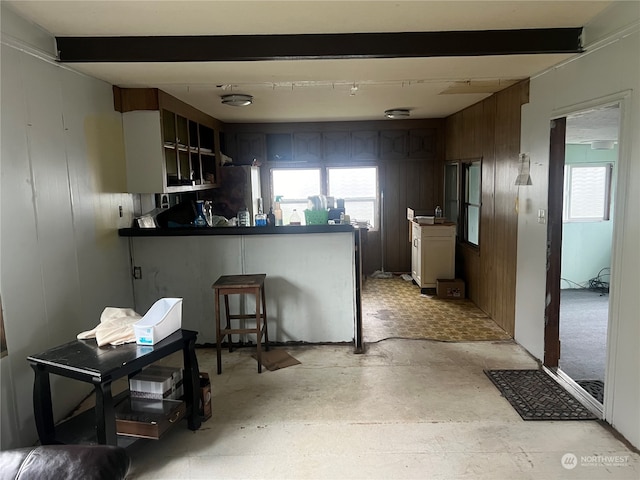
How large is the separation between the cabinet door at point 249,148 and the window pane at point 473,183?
119 inches

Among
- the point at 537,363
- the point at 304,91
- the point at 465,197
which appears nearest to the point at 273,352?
the point at 537,363

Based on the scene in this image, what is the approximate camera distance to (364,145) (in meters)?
6.63

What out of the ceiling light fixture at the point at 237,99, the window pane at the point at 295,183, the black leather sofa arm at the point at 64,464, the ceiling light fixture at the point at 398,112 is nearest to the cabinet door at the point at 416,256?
the ceiling light fixture at the point at 398,112

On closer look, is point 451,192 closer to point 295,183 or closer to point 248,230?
point 295,183

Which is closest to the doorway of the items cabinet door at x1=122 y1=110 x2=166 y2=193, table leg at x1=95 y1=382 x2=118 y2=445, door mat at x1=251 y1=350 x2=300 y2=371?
door mat at x1=251 y1=350 x2=300 y2=371

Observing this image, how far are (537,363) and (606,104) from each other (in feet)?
6.56

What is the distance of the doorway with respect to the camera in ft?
10.5

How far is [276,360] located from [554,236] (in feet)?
7.83

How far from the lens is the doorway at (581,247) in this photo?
320 centimetres

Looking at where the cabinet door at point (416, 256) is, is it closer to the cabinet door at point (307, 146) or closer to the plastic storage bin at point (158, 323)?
the cabinet door at point (307, 146)

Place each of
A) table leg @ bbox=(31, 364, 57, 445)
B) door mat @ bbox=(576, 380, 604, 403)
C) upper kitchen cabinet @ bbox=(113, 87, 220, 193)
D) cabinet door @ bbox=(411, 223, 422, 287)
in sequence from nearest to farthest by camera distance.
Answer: table leg @ bbox=(31, 364, 57, 445) → door mat @ bbox=(576, 380, 604, 403) → upper kitchen cabinet @ bbox=(113, 87, 220, 193) → cabinet door @ bbox=(411, 223, 422, 287)

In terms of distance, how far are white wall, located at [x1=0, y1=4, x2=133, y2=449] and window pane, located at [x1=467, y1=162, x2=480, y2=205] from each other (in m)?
3.98

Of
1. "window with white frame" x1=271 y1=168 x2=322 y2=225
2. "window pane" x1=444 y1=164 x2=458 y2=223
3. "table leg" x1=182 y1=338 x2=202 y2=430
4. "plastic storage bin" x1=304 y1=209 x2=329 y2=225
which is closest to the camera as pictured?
"table leg" x1=182 y1=338 x2=202 y2=430

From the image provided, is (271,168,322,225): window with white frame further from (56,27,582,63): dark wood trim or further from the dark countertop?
(56,27,582,63): dark wood trim
